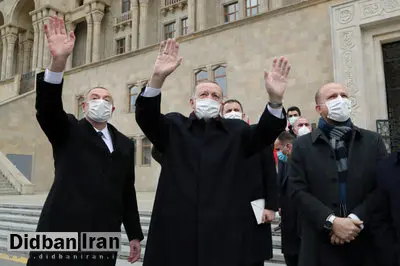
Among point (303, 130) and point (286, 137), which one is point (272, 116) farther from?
point (303, 130)

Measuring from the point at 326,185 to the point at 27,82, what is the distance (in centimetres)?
2818

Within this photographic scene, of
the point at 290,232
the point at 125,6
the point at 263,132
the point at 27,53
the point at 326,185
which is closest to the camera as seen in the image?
the point at 263,132

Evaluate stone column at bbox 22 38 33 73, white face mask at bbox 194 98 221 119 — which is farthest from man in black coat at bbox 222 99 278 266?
stone column at bbox 22 38 33 73

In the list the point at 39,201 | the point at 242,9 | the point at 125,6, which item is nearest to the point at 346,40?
the point at 39,201

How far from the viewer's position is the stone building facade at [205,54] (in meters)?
11.5

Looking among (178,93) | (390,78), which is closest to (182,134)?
(390,78)

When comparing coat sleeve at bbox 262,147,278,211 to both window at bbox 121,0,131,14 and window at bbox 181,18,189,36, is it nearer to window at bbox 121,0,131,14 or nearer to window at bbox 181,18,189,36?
window at bbox 181,18,189,36

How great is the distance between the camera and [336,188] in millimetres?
2670

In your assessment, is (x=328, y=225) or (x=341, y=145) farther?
(x=341, y=145)

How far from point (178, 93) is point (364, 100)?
8367mm

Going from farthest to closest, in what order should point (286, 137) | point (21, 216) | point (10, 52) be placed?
1. point (10, 52)
2. point (21, 216)
3. point (286, 137)

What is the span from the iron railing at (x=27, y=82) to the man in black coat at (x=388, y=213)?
27.4 meters

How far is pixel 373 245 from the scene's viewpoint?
101 inches

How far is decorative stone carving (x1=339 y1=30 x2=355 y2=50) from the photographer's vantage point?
37.7 ft
